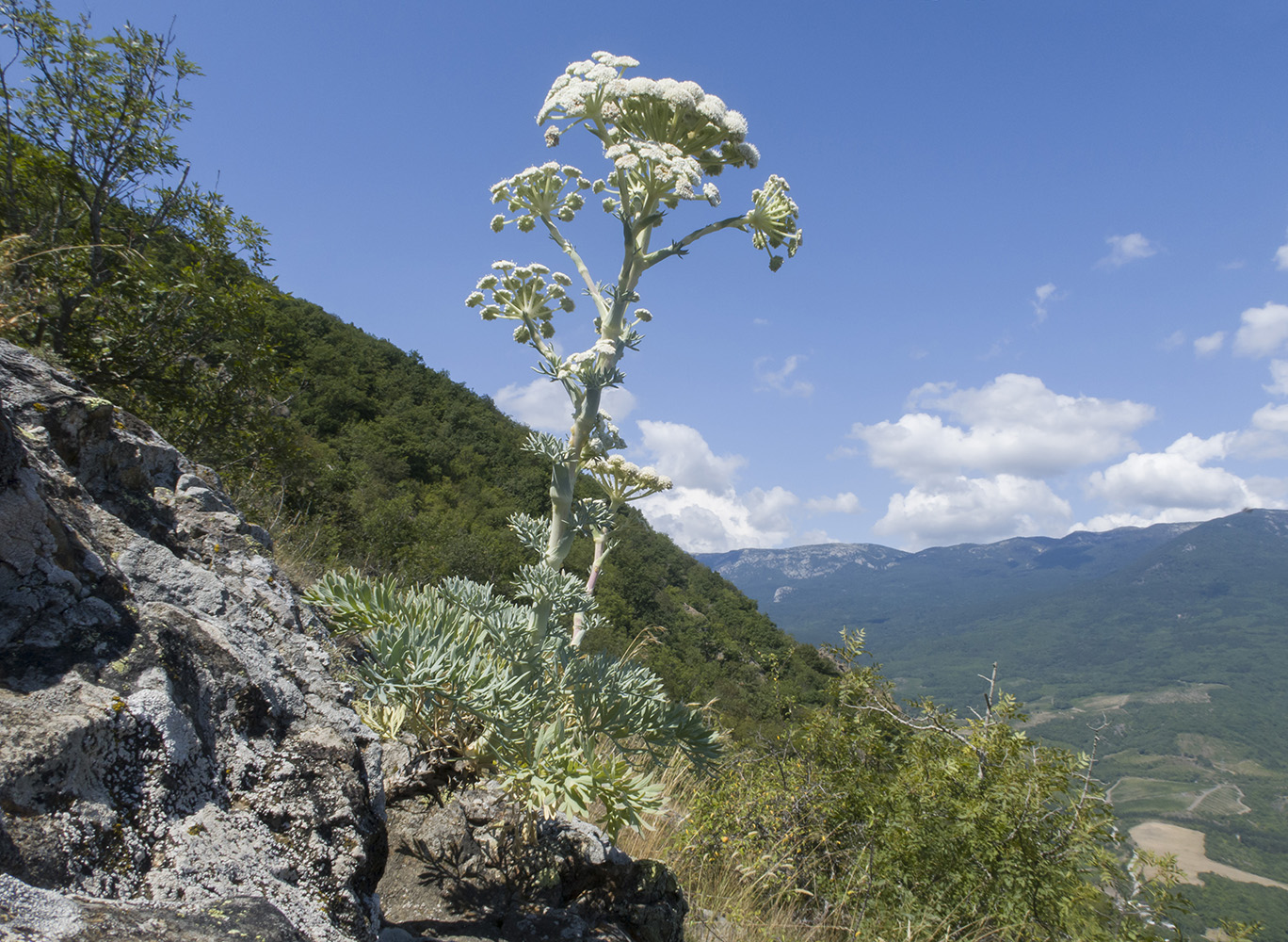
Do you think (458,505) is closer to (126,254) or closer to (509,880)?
(126,254)

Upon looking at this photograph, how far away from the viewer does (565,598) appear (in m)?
3.27

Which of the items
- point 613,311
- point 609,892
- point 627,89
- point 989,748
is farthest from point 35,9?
point 989,748

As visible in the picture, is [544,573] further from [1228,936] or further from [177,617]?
[1228,936]

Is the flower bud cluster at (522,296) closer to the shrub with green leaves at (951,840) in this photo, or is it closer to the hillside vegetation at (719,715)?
the hillside vegetation at (719,715)

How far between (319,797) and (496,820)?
143cm

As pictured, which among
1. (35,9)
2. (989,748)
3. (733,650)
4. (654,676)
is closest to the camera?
(654,676)

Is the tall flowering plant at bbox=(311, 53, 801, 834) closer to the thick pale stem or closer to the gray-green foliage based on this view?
the gray-green foliage

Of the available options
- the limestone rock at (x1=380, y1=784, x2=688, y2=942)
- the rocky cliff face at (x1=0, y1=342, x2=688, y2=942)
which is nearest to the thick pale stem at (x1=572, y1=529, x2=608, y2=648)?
the limestone rock at (x1=380, y1=784, x2=688, y2=942)

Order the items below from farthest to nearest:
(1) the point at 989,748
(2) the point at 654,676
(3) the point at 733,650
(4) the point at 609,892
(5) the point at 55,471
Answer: (3) the point at 733,650
(1) the point at 989,748
(2) the point at 654,676
(4) the point at 609,892
(5) the point at 55,471

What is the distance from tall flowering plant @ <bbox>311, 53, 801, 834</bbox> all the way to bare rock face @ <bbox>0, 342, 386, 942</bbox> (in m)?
0.49

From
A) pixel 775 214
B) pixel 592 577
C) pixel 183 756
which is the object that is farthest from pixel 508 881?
pixel 775 214

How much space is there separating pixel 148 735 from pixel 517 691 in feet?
5.01

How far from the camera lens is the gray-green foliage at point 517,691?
2566 mm

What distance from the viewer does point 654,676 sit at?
130 inches
